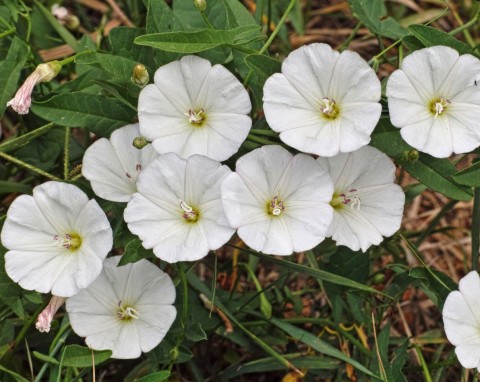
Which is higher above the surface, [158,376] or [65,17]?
[65,17]

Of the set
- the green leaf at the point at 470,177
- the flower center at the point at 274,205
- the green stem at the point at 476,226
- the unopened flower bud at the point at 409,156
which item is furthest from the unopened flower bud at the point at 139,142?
the green stem at the point at 476,226

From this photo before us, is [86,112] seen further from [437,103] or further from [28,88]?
[437,103]

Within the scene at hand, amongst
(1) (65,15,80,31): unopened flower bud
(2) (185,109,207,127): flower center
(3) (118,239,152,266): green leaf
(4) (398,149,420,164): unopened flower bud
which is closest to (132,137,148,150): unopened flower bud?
(2) (185,109,207,127): flower center

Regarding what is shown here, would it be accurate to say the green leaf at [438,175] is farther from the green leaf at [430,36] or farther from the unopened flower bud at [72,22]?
the unopened flower bud at [72,22]

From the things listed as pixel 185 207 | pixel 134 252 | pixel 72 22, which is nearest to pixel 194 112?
pixel 185 207

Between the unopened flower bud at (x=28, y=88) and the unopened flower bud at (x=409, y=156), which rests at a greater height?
the unopened flower bud at (x=409, y=156)
